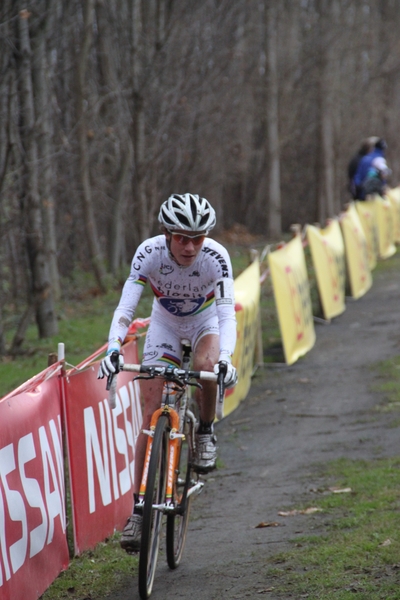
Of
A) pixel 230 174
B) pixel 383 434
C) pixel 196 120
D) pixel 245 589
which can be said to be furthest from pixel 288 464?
pixel 230 174

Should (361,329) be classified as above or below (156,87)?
below

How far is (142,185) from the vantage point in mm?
17234

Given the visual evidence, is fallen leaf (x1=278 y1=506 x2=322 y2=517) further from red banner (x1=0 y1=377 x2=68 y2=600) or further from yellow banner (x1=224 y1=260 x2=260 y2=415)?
yellow banner (x1=224 y1=260 x2=260 y2=415)

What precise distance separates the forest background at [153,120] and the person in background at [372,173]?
12.2ft

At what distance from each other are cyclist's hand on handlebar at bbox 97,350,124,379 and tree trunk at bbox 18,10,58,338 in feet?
22.3

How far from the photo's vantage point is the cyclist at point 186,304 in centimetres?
528

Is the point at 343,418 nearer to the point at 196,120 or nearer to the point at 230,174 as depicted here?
the point at 196,120

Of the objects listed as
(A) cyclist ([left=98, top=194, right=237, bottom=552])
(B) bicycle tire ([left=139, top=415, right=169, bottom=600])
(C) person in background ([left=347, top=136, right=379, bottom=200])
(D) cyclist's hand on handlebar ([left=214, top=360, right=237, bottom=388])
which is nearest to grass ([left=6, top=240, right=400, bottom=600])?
(B) bicycle tire ([left=139, top=415, right=169, bottom=600])

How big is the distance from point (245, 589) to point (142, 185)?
42.0ft

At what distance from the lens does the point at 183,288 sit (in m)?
5.59

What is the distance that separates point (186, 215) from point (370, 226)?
50.5 feet

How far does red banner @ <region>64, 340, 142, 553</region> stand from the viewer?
5.64m

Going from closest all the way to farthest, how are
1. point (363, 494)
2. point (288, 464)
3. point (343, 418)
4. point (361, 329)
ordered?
point (363, 494)
point (288, 464)
point (343, 418)
point (361, 329)

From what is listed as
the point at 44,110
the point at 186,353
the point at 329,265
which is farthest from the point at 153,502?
the point at 329,265
